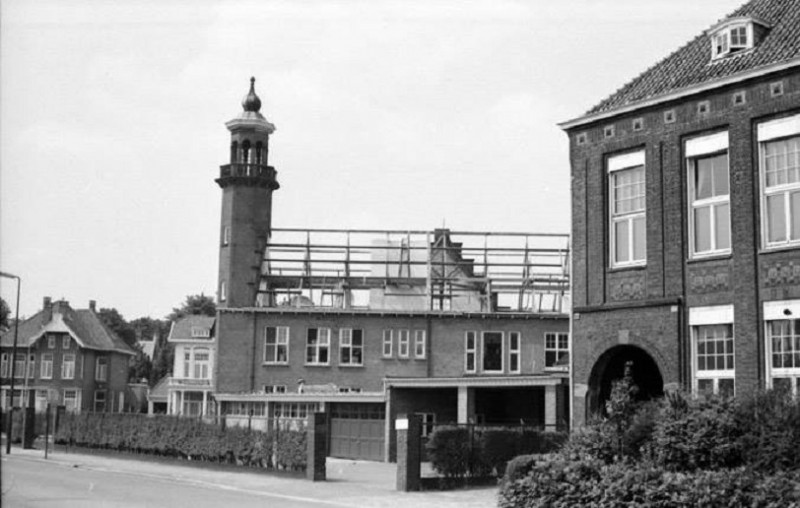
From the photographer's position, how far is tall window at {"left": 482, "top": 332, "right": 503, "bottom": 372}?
2319 inches

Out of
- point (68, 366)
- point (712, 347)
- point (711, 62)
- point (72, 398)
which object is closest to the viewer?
point (712, 347)

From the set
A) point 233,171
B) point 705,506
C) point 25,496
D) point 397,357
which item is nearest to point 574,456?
point 705,506

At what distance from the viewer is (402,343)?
59000mm

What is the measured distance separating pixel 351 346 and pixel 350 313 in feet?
6.29

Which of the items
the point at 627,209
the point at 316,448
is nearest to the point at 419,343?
the point at 316,448

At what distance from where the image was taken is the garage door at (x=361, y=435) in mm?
41875

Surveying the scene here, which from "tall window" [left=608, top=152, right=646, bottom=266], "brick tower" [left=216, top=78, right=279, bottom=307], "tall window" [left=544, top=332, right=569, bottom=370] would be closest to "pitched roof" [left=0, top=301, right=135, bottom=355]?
"brick tower" [left=216, top=78, right=279, bottom=307]

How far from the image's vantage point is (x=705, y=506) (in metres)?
15.7

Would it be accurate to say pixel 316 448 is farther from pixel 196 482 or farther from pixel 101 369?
pixel 101 369

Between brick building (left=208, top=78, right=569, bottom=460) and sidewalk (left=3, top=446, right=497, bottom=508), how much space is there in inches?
482

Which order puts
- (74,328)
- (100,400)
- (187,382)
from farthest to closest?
(100,400)
(74,328)
(187,382)

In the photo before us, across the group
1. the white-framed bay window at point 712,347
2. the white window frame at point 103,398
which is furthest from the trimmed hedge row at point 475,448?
the white window frame at point 103,398

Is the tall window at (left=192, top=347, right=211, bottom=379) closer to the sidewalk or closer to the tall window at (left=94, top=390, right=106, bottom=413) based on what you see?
the tall window at (left=94, top=390, right=106, bottom=413)

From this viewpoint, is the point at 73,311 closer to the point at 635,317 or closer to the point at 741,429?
the point at 635,317
